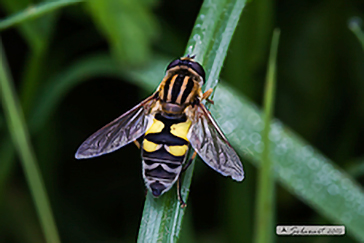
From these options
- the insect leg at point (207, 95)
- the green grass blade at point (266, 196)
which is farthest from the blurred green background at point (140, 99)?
the green grass blade at point (266, 196)

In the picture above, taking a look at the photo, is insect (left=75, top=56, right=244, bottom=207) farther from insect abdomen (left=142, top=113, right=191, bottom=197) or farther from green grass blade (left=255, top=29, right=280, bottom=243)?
green grass blade (left=255, top=29, right=280, bottom=243)

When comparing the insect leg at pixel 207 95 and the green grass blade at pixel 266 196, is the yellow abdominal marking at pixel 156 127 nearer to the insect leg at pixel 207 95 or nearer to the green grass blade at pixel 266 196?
the insect leg at pixel 207 95

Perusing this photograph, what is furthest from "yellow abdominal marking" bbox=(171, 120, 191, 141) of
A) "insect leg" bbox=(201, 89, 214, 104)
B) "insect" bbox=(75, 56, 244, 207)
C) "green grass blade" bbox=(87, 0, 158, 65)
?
"green grass blade" bbox=(87, 0, 158, 65)

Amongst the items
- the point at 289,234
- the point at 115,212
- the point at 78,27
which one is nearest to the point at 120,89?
the point at 78,27

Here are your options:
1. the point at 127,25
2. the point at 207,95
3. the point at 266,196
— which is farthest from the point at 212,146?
the point at 127,25

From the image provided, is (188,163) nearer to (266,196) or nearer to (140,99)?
(266,196)

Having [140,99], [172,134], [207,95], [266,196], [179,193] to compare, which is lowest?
[266,196]
